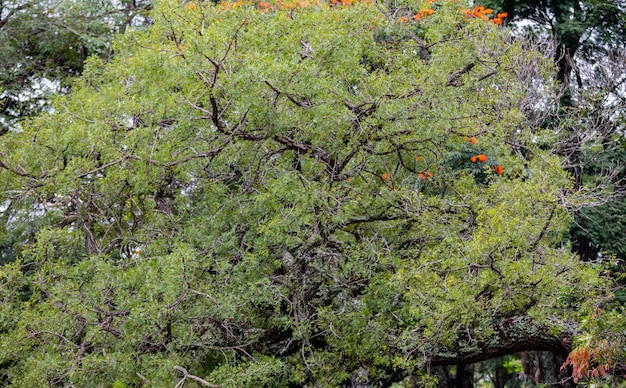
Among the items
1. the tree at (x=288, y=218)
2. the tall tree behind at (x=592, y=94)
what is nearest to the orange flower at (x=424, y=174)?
the tree at (x=288, y=218)

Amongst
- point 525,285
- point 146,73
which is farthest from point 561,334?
point 146,73

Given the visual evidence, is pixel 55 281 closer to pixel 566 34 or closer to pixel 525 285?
pixel 525 285

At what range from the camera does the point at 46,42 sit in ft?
39.2

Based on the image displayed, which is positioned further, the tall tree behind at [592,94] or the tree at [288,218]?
the tall tree behind at [592,94]

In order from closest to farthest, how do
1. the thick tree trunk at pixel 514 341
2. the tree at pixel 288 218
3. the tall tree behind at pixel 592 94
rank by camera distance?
Result: the tree at pixel 288 218
the thick tree trunk at pixel 514 341
the tall tree behind at pixel 592 94

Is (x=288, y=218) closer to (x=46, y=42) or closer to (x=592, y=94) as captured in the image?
(x=592, y=94)

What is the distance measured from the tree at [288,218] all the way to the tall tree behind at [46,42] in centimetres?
442

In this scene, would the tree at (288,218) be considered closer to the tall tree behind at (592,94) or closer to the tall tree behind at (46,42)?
the tall tree behind at (592,94)

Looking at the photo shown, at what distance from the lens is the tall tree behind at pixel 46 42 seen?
11.5m

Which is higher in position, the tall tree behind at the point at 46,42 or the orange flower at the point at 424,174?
the orange flower at the point at 424,174

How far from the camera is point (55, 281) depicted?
7.21 meters

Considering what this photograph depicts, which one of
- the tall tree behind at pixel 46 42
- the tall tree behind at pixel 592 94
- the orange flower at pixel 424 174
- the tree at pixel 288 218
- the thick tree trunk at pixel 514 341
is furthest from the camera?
the tall tree behind at pixel 46 42

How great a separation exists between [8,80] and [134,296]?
21.6 ft

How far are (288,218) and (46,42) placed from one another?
754cm
